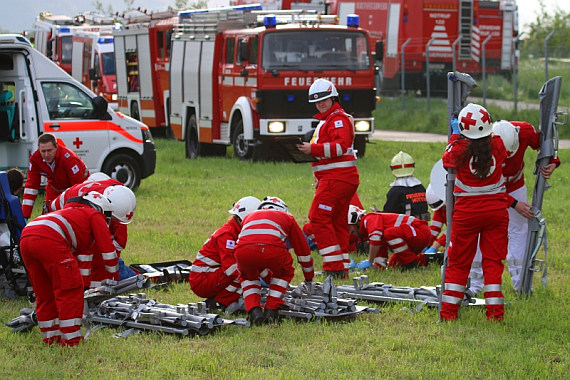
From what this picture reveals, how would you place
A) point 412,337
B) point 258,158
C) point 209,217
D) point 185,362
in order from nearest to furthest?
A: point 185,362, point 412,337, point 209,217, point 258,158

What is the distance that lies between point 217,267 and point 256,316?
742 millimetres

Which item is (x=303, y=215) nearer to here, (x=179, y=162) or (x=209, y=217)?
(x=209, y=217)

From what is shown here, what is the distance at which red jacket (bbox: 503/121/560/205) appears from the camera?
8398mm

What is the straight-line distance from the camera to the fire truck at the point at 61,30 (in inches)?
1282

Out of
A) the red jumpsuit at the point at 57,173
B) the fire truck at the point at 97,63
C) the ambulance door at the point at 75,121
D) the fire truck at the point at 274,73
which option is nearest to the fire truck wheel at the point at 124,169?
the ambulance door at the point at 75,121

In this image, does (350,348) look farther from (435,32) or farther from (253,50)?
(435,32)

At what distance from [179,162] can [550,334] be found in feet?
45.7

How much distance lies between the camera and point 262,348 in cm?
695

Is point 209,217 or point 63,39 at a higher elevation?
point 63,39

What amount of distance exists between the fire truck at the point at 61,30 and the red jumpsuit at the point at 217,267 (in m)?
24.9

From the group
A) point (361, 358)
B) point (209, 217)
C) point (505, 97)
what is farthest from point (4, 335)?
point (505, 97)

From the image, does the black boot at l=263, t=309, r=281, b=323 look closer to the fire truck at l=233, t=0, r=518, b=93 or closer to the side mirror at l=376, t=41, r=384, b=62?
the side mirror at l=376, t=41, r=384, b=62

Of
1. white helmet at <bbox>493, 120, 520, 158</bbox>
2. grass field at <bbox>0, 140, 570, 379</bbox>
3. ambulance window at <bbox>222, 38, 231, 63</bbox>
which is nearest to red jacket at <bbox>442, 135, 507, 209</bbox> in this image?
white helmet at <bbox>493, 120, 520, 158</bbox>

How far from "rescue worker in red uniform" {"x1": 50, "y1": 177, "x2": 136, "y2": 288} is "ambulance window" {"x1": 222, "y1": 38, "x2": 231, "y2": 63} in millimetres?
11138
